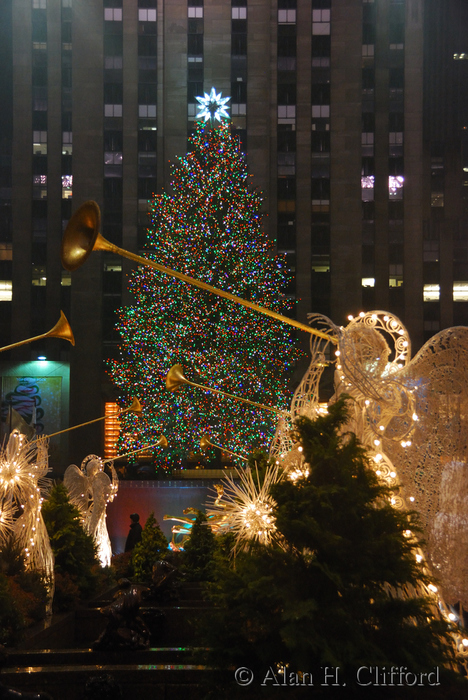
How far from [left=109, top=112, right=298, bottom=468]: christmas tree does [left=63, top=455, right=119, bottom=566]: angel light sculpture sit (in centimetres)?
1011

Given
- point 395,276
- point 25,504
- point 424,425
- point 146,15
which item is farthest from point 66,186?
point 424,425

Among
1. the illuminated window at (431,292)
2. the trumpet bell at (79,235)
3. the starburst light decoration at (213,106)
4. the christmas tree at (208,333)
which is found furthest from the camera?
the illuminated window at (431,292)

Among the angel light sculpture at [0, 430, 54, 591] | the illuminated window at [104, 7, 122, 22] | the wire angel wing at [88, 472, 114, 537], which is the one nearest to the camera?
the angel light sculpture at [0, 430, 54, 591]

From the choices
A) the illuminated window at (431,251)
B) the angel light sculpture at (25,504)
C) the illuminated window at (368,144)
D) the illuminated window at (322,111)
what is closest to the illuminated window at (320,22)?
the illuminated window at (322,111)

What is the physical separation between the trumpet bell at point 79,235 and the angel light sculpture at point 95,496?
8.86 m

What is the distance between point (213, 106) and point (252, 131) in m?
4.16

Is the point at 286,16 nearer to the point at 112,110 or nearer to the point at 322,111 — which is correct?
the point at 322,111

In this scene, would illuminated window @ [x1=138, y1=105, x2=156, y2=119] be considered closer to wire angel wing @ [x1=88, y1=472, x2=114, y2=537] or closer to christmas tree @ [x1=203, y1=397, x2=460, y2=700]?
wire angel wing @ [x1=88, y1=472, x2=114, y2=537]

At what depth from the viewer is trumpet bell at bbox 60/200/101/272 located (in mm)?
6086

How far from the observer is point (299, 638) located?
488 centimetres

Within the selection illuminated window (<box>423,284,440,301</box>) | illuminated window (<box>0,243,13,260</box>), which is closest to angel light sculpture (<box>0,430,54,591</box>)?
illuminated window (<box>0,243,13,260</box>)

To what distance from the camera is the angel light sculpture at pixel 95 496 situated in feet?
47.4

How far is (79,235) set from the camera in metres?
6.17

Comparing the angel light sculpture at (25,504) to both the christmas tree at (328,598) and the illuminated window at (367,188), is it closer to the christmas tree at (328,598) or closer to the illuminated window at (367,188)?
the christmas tree at (328,598)
